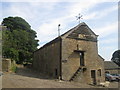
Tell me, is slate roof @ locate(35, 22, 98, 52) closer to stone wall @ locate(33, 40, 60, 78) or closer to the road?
stone wall @ locate(33, 40, 60, 78)

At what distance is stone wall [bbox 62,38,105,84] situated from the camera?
24.6 meters

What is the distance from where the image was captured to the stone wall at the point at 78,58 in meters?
24.6

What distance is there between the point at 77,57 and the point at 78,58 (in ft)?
0.82

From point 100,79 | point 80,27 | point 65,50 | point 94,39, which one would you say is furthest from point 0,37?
point 100,79

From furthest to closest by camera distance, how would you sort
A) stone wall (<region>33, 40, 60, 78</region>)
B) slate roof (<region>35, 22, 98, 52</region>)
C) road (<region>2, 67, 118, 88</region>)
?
1. slate roof (<region>35, 22, 98, 52</region>)
2. stone wall (<region>33, 40, 60, 78</region>)
3. road (<region>2, 67, 118, 88</region>)

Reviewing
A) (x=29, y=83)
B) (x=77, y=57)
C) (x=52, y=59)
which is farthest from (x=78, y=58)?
(x=29, y=83)

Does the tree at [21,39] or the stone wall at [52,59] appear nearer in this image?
the stone wall at [52,59]

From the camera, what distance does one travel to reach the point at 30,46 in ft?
152

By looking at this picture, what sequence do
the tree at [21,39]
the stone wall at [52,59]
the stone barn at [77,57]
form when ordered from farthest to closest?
the tree at [21,39], the stone wall at [52,59], the stone barn at [77,57]

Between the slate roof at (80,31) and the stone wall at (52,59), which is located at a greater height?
the slate roof at (80,31)

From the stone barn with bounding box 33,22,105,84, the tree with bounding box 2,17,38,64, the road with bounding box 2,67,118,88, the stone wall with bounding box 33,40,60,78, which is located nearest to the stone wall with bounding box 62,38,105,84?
the stone barn with bounding box 33,22,105,84

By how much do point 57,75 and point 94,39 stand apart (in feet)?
30.3

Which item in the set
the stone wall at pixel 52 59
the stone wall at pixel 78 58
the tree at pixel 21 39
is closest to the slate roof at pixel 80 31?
the stone wall at pixel 78 58

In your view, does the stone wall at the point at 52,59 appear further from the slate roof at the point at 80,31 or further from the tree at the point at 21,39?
the tree at the point at 21,39
